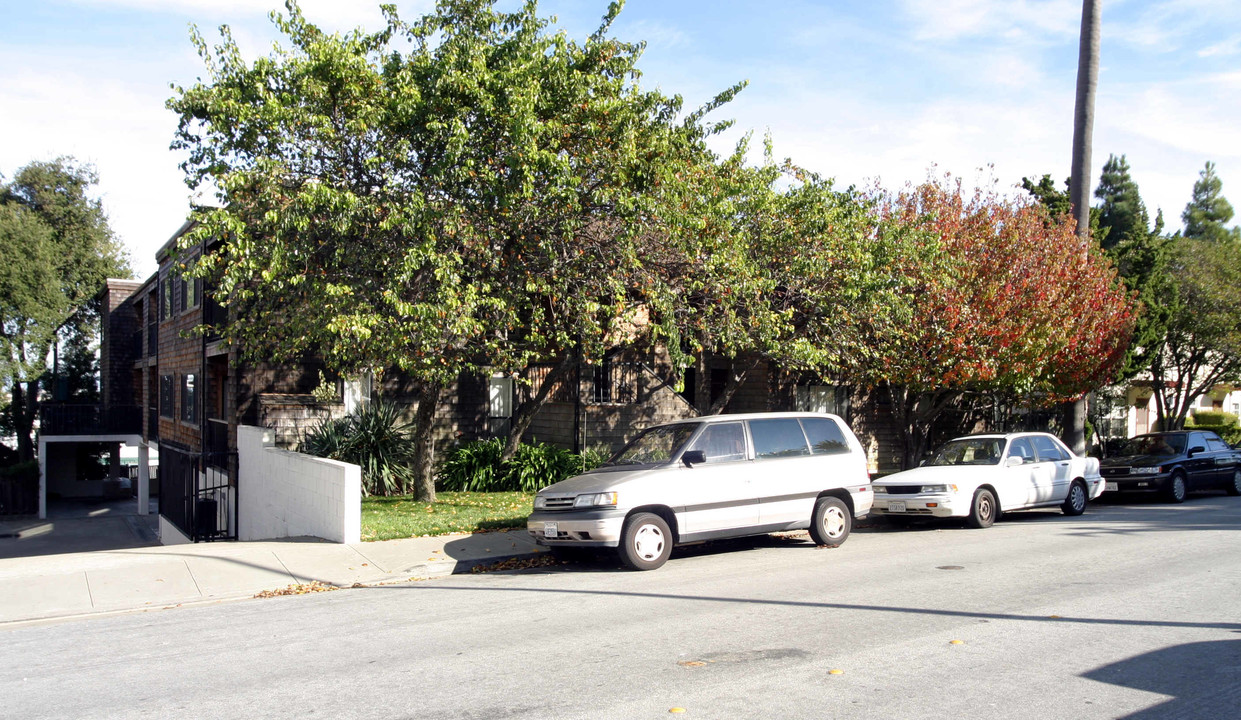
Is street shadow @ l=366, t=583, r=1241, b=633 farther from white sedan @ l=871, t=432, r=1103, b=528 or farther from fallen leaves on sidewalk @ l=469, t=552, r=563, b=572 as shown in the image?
white sedan @ l=871, t=432, r=1103, b=528

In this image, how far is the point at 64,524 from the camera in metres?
27.7

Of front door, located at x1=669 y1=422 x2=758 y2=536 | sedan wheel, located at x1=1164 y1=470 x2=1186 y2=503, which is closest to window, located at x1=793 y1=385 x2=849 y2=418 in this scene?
sedan wheel, located at x1=1164 y1=470 x2=1186 y2=503

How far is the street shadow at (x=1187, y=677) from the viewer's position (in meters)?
5.21

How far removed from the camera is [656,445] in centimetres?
1120

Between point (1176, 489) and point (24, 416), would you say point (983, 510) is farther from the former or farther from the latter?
Result: point (24, 416)

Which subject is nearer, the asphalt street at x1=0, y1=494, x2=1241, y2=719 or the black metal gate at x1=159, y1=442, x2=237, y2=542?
the asphalt street at x1=0, y1=494, x2=1241, y2=719

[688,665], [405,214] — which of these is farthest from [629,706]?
[405,214]

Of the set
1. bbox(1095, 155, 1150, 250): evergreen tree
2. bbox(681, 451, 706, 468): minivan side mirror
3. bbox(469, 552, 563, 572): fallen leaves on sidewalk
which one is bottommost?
bbox(469, 552, 563, 572): fallen leaves on sidewalk

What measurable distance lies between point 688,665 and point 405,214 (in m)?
8.34

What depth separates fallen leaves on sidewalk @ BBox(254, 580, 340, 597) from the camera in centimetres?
968

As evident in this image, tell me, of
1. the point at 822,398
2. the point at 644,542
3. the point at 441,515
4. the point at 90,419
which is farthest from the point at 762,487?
the point at 90,419

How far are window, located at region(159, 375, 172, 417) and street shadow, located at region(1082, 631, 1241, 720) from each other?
1001 inches

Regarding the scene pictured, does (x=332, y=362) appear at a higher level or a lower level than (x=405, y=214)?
lower

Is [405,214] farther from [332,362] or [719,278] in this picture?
[719,278]
